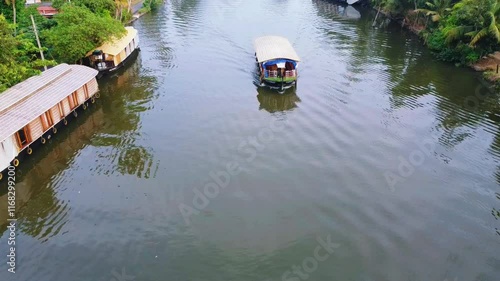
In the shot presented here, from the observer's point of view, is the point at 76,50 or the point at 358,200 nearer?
the point at 358,200

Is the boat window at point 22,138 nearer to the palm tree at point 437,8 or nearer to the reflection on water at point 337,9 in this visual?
the palm tree at point 437,8

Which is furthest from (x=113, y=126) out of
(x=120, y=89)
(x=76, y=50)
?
(x=76, y=50)

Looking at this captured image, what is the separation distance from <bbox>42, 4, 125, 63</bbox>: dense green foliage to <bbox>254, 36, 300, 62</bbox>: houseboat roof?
15.0m

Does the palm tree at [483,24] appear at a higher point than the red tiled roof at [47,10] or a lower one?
higher

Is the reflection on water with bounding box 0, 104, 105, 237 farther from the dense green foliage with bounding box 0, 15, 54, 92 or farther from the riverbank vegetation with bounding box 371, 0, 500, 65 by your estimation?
the riverbank vegetation with bounding box 371, 0, 500, 65

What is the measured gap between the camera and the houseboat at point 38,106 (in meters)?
23.8

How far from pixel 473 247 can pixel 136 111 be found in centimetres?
2644

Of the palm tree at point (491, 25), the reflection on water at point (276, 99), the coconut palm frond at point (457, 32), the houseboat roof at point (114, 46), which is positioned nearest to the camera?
the reflection on water at point (276, 99)

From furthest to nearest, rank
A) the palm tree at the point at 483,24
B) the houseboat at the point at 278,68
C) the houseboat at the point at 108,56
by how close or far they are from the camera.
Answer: the houseboat at the point at 108,56 < the palm tree at the point at 483,24 < the houseboat at the point at 278,68

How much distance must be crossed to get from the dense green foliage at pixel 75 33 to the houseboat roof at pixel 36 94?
4798mm

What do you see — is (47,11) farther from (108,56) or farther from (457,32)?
(457,32)

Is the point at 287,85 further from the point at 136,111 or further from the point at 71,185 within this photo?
the point at 71,185

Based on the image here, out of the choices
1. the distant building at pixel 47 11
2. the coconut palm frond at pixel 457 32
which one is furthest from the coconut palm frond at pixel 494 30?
the distant building at pixel 47 11

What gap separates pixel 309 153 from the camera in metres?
27.1
